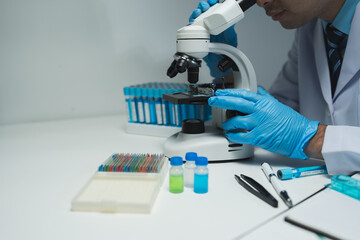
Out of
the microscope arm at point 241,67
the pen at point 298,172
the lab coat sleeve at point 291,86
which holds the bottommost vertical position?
the pen at point 298,172

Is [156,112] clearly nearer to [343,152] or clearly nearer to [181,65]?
[181,65]

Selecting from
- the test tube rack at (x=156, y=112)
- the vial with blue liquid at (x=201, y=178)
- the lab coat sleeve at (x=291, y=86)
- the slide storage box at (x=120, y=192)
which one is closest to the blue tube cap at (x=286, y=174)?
the vial with blue liquid at (x=201, y=178)

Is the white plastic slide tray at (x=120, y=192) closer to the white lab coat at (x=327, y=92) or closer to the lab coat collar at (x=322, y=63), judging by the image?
the white lab coat at (x=327, y=92)

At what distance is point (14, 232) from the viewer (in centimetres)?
60

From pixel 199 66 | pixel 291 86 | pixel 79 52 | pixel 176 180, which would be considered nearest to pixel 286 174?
pixel 176 180

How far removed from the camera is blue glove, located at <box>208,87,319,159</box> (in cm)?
96

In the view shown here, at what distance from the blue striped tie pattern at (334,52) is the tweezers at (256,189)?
2.40 ft

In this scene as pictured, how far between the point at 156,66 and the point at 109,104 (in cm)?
36

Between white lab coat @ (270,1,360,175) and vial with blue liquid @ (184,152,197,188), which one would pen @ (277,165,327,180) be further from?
vial with blue liquid @ (184,152,197,188)

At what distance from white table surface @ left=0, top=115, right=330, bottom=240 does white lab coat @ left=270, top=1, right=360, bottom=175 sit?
10cm

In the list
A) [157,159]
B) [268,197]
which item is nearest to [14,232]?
[157,159]

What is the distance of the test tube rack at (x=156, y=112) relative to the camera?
130cm

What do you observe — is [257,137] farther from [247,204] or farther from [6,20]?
[6,20]

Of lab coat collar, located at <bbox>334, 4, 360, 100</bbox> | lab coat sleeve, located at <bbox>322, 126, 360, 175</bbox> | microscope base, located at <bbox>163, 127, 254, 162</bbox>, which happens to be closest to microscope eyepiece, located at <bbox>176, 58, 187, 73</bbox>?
microscope base, located at <bbox>163, 127, 254, 162</bbox>
